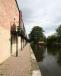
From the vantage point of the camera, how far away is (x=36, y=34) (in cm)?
9706

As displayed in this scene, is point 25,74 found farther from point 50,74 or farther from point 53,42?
point 53,42

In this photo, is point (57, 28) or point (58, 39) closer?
point (58, 39)

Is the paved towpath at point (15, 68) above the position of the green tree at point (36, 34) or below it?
below

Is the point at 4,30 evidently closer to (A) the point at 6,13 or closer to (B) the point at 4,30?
(B) the point at 4,30

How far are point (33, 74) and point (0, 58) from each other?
4.31 m

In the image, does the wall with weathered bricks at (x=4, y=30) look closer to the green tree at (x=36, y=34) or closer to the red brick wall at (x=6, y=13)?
the red brick wall at (x=6, y=13)

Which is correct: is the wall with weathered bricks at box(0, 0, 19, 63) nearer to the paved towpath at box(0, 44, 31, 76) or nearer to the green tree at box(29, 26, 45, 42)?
the paved towpath at box(0, 44, 31, 76)

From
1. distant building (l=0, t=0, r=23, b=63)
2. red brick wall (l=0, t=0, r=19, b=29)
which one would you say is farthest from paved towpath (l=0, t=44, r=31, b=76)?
red brick wall (l=0, t=0, r=19, b=29)

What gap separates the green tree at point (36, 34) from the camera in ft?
310

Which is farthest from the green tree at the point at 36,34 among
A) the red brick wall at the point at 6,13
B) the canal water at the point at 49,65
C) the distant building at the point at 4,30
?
the distant building at the point at 4,30

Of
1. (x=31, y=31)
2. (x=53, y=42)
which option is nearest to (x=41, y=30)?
(x=31, y=31)

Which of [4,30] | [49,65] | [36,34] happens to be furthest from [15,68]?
[36,34]

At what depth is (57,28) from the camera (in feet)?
332

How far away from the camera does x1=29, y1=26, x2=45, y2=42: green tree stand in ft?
310
